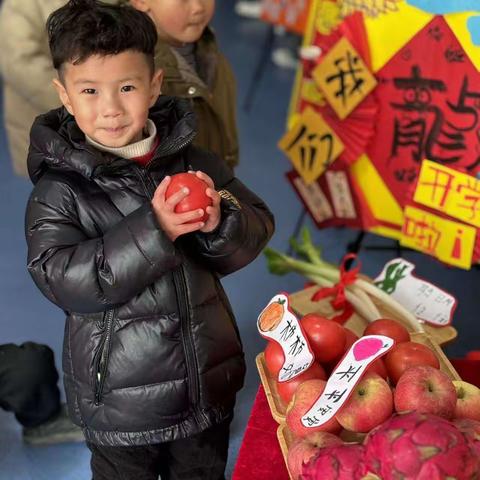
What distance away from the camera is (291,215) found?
3.37 m

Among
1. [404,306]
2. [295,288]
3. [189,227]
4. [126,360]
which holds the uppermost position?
[189,227]

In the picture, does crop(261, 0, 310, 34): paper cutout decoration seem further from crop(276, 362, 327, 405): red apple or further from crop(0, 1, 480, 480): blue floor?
crop(276, 362, 327, 405): red apple

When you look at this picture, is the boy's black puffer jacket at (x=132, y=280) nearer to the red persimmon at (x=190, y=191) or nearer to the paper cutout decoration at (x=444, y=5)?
the red persimmon at (x=190, y=191)

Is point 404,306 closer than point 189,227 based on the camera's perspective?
No

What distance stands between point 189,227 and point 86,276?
0.21 meters

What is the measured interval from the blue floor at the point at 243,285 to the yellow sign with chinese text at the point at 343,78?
853 millimetres

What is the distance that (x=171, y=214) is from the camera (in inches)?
49.6

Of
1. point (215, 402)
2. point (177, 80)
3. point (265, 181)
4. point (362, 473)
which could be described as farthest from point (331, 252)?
A: point (362, 473)

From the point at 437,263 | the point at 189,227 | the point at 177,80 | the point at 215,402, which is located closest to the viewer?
the point at 189,227

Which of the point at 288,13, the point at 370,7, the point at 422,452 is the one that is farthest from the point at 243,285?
the point at 288,13

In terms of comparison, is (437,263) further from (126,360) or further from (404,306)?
(126,360)

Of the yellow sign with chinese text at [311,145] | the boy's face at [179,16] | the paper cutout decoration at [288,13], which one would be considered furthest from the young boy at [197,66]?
the paper cutout decoration at [288,13]

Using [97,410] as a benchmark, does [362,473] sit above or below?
above

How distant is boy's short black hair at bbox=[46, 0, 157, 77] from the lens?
131cm
